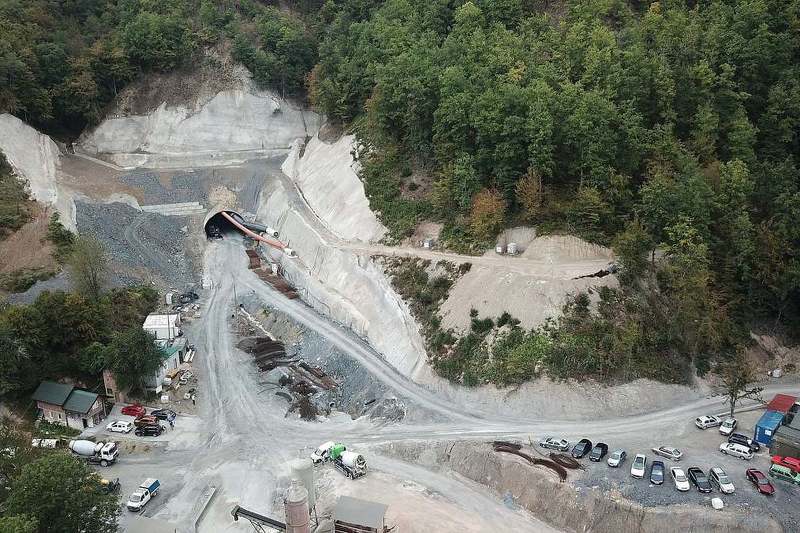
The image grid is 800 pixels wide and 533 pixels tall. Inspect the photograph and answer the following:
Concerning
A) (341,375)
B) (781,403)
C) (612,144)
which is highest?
(612,144)

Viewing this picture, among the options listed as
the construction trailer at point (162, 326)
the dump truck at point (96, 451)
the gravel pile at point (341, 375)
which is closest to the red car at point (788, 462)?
the gravel pile at point (341, 375)

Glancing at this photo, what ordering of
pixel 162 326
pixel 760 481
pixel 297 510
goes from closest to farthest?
pixel 297 510
pixel 760 481
pixel 162 326

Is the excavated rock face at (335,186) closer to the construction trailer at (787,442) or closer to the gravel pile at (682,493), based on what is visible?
the gravel pile at (682,493)

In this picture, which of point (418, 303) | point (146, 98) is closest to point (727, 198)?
point (418, 303)

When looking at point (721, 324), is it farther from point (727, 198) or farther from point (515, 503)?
point (515, 503)

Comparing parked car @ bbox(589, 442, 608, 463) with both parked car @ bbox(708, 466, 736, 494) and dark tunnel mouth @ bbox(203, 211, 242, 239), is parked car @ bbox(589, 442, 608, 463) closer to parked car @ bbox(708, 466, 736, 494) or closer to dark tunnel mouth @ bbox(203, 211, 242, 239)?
parked car @ bbox(708, 466, 736, 494)

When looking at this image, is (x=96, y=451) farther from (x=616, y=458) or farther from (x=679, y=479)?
(x=679, y=479)

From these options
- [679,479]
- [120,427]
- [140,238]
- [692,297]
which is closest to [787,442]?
[679,479]
